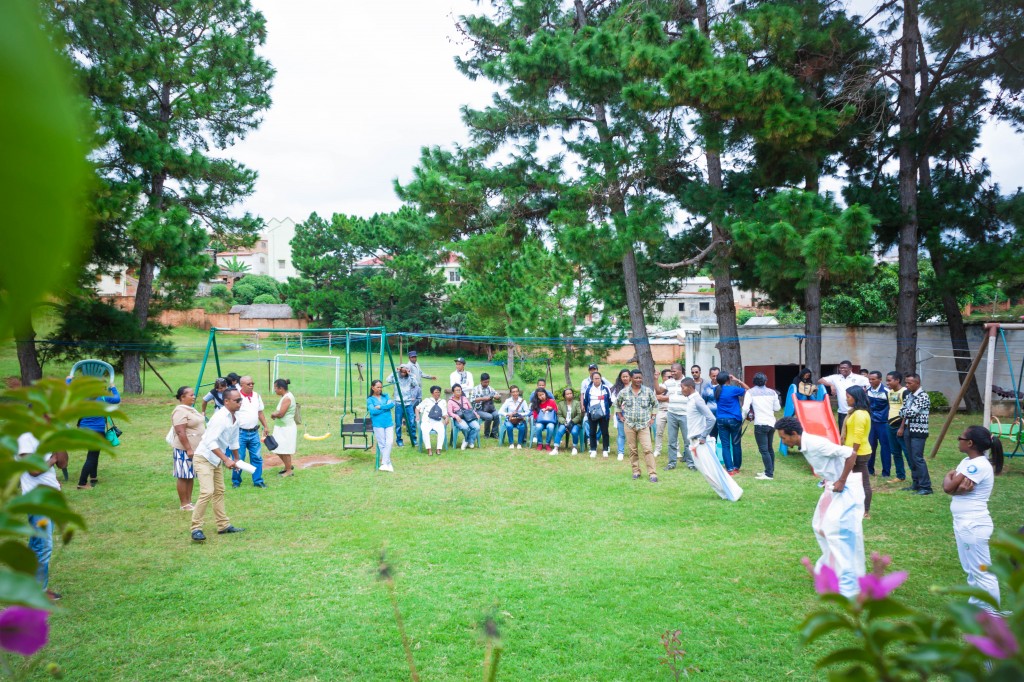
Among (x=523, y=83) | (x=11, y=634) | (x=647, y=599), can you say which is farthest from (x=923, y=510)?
(x=523, y=83)

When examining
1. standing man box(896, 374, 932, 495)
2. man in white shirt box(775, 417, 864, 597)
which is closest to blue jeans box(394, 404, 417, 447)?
standing man box(896, 374, 932, 495)

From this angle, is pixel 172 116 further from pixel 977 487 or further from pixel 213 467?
pixel 977 487

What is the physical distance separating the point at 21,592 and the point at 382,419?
10586 mm

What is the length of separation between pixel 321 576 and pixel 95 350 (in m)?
15.4

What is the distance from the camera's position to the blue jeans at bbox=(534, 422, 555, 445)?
1289 cm

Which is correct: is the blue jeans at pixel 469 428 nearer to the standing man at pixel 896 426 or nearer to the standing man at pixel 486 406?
the standing man at pixel 486 406

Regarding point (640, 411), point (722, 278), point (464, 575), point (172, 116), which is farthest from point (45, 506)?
point (172, 116)

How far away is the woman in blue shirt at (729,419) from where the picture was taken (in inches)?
402

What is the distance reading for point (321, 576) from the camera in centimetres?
607

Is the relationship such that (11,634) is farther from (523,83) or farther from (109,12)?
(109,12)

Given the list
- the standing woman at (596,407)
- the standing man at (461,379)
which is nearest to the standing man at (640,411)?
the standing woman at (596,407)

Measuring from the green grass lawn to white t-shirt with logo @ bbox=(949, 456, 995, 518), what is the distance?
0.89 metres

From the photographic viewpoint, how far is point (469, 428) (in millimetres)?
13031

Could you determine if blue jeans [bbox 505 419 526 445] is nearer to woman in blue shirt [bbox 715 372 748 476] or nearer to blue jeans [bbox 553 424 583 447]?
blue jeans [bbox 553 424 583 447]
